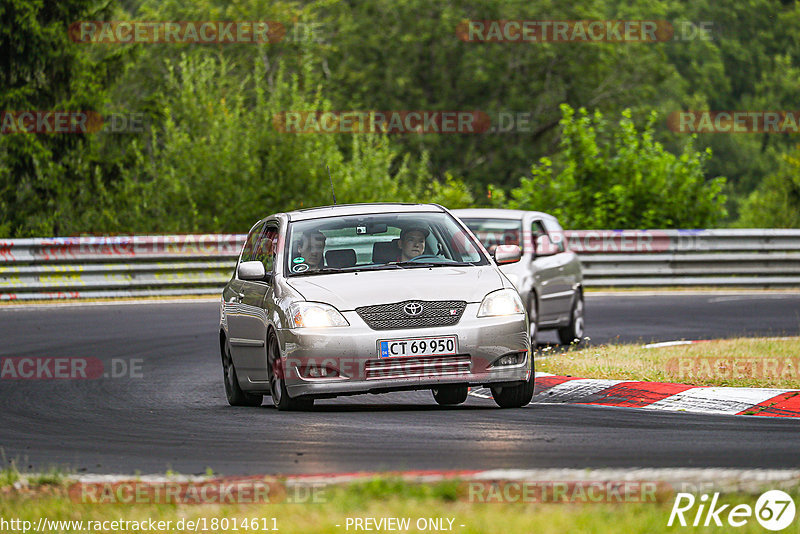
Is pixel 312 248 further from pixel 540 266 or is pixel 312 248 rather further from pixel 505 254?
pixel 540 266

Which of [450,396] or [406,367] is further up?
[406,367]

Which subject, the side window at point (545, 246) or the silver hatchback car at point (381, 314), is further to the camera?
the side window at point (545, 246)

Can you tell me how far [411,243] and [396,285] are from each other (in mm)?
875

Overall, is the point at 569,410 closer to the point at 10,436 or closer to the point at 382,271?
the point at 382,271

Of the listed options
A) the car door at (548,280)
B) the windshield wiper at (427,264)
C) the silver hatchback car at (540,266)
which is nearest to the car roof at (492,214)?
the silver hatchback car at (540,266)

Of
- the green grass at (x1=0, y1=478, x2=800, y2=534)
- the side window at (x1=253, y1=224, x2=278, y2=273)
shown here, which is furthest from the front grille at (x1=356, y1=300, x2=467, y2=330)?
the green grass at (x1=0, y1=478, x2=800, y2=534)

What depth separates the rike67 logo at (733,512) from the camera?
18.9 ft

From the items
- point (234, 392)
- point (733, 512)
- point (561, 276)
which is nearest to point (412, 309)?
point (234, 392)

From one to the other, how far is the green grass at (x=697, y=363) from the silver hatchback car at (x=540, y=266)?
4.44 ft

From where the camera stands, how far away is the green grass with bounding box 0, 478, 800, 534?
573 centimetres

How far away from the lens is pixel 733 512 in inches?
233

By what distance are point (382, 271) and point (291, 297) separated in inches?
27.4

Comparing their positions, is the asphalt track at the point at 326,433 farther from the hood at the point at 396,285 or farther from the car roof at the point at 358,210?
the car roof at the point at 358,210

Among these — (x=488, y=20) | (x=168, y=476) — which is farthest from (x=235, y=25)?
(x=168, y=476)
